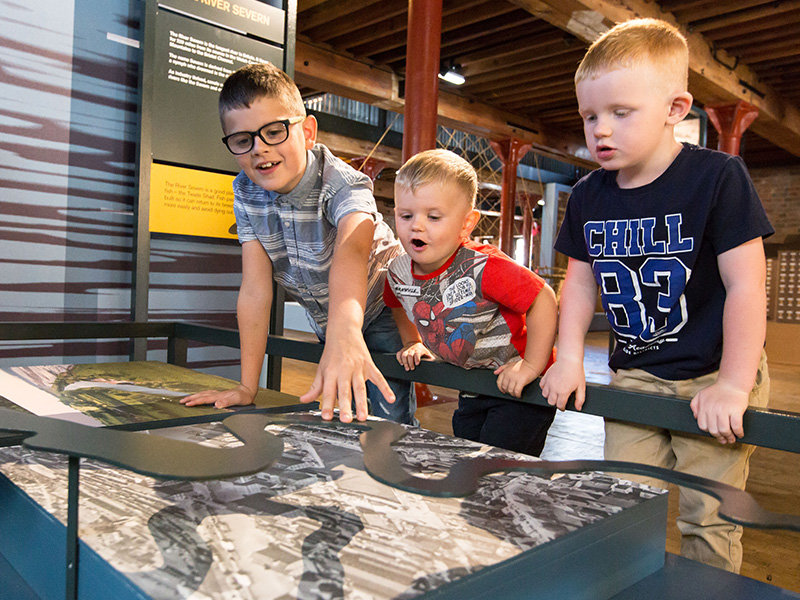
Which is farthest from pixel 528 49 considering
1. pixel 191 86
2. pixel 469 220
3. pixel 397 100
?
pixel 469 220

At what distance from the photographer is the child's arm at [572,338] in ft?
3.03

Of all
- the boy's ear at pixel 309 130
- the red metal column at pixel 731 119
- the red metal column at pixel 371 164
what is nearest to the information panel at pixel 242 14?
the boy's ear at pixel 309 130

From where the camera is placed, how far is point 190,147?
246 cm

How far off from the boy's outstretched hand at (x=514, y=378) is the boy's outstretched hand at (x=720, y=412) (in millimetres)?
267

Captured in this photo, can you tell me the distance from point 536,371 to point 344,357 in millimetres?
388

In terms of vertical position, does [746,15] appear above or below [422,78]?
above

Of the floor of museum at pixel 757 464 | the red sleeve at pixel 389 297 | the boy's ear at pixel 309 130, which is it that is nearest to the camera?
the boy's ear at pixel 309 130

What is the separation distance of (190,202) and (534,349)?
183 cm

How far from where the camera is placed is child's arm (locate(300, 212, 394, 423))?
0.81m

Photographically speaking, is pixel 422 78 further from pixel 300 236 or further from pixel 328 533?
pixel 328 533

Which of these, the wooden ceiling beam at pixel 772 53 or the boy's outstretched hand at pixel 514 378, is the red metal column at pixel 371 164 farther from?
the boy's outstretched hand at pixel 514 378

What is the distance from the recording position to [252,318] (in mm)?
1339

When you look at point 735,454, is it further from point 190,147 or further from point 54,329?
point 190,147

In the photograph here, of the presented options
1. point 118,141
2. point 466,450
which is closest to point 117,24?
point 118,141
